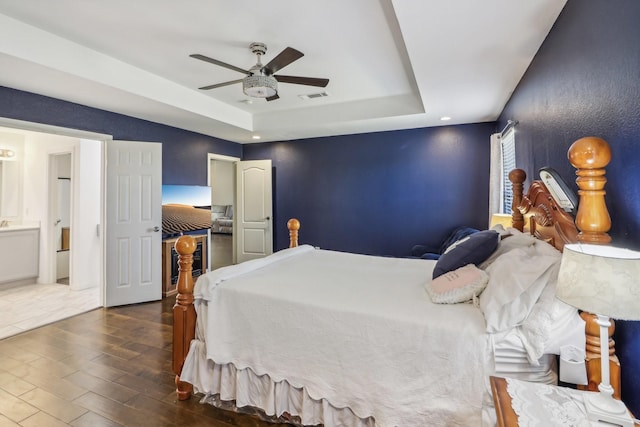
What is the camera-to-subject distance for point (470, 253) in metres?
2.00

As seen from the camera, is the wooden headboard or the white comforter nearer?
the wooden headboard

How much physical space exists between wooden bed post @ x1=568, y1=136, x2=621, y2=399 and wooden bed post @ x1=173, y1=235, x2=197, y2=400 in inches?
81.5

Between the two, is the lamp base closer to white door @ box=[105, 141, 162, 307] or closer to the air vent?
A: the air vent

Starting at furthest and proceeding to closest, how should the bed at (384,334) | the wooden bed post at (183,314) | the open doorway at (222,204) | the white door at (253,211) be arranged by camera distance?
the open doorway at (222,204)
the white door at (253,211)
the wooden bed post at (183,314)
the bed at (384,334)

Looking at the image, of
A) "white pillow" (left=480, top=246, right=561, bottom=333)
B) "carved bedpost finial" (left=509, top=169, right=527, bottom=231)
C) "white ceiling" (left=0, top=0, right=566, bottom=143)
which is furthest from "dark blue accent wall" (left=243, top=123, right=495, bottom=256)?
"white pillow" (left=480, top=246, right=561, bottom=333)

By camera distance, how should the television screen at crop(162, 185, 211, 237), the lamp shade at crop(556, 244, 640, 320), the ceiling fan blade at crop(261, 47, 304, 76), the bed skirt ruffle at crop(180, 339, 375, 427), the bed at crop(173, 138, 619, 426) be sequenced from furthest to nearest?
the television screen at crop(162, 185, 211, 237)
the ceiling fan blade at crop(261, 47, 304, 76)
the bed skirt ruffle at crop(180, 339, 375, 427)
the bed at crop(173, 138, 619, 426)
the lamp shade at crop(556, 244, 640, 320)

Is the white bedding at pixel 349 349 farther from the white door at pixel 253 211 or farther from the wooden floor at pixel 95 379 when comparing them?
the white door at pixel 253 211

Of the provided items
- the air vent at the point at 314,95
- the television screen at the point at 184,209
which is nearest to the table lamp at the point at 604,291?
the air vent at the point at 314,95

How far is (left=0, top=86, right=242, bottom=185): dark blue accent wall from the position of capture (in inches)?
124

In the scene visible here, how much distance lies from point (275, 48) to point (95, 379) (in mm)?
3056

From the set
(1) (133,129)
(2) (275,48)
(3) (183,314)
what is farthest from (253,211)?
(3) (183,314)

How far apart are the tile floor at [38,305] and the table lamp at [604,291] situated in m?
4.47

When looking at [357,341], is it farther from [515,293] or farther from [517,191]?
[517,191]

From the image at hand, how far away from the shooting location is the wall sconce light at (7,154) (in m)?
5.00
